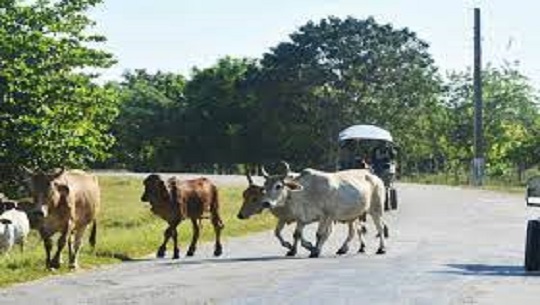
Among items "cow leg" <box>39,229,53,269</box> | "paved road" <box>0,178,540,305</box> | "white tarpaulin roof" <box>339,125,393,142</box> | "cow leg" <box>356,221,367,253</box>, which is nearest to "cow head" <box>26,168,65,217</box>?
"cow leg" <box>39,229,53,269</box>

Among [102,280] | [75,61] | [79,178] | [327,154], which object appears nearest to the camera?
[102,280]

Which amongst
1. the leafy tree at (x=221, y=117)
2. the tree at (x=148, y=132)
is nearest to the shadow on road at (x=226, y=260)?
the leafy tree at (x=221, y=117)

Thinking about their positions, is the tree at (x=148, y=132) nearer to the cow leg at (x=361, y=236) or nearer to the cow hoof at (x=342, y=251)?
the cow leg at (x=361, y=236)

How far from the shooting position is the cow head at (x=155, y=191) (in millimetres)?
21000

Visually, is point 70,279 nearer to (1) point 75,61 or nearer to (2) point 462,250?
(2) point 462,250

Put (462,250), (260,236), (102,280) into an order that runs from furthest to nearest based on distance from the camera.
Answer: (260,236) < (462,250) < (102,280)

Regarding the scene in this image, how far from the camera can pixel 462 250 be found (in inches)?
903

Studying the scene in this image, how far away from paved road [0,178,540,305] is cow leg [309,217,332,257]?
0.23 m

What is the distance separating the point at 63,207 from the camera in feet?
62.3

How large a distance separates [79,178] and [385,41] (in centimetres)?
6594

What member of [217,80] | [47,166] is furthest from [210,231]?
[217,80]

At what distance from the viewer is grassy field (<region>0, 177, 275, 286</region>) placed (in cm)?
1862

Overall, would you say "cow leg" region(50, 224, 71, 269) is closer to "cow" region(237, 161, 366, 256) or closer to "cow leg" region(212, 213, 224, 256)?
"cow leg" region(212, 213, 224, 256)

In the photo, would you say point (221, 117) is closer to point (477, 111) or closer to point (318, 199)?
point (477, 111)
